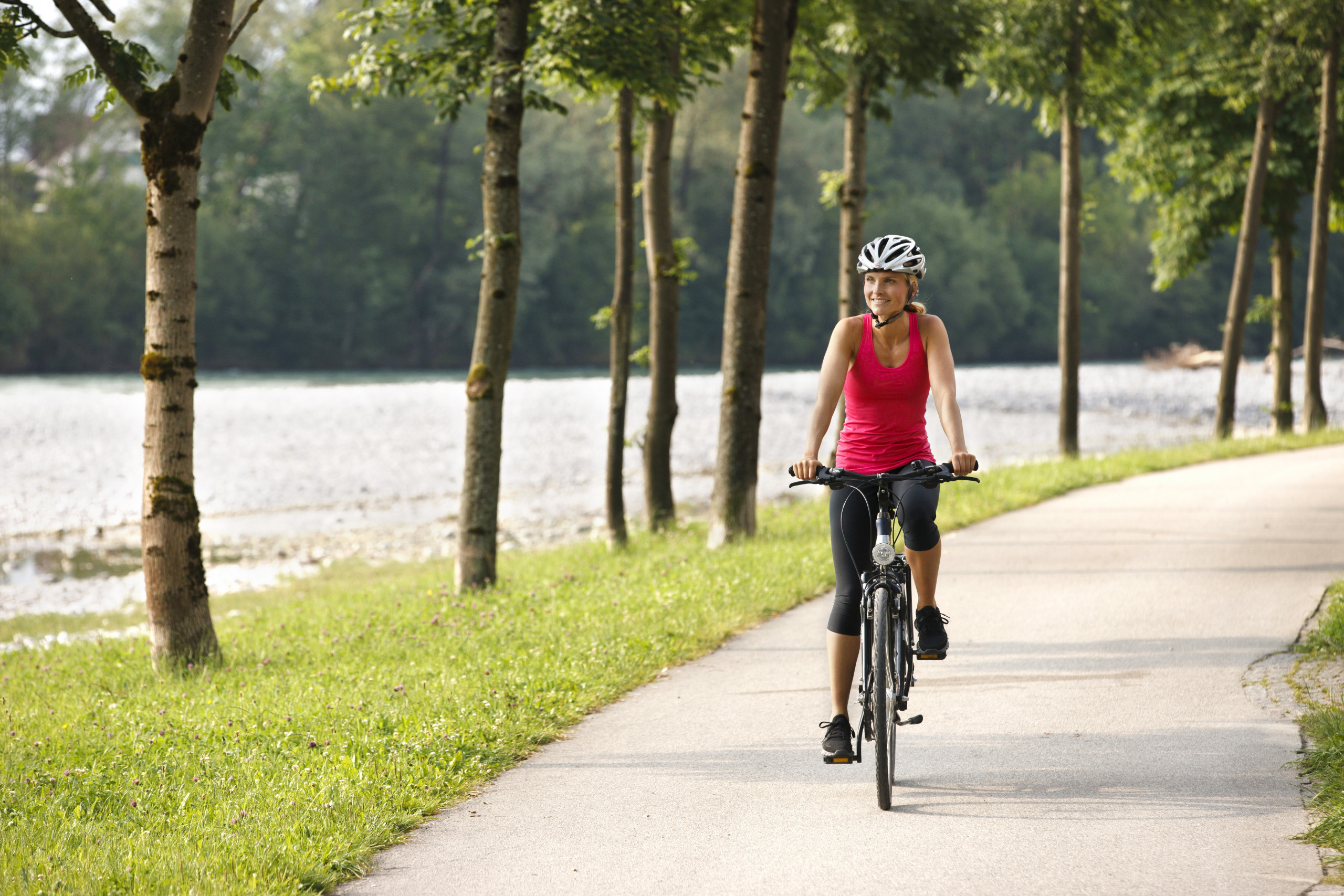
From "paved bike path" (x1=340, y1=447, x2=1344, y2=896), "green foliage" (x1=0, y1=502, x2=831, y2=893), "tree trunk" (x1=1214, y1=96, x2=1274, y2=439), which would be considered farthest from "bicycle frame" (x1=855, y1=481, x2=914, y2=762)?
"tree trunk" (x1=1214, y1=96, x2=1274, y2=439)

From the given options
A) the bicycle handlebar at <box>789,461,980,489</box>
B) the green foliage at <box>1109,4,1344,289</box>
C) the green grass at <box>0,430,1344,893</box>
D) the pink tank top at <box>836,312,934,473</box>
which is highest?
the green foliage at <box>1109,4,1344,289</box>

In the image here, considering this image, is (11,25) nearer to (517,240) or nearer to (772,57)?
(517,240)

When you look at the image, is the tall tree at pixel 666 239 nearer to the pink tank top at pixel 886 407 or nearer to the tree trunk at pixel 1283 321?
the pink tank top at pixel 886 407

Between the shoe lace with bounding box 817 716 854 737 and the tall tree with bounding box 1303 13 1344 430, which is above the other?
the tall tree with bounding box 1303 13 1344 430

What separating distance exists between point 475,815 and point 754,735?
152 cm

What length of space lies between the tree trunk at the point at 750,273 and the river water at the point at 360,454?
2265 millimetres

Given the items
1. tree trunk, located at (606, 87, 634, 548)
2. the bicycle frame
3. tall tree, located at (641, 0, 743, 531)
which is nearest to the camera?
the bicycle frame

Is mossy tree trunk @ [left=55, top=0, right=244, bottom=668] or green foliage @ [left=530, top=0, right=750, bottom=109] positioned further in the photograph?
green foliage @ [left=530, top=0, right=750, bottom=109]

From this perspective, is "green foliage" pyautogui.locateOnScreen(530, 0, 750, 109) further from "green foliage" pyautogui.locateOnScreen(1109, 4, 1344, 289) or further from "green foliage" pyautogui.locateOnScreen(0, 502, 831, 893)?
"green foliage" pyautogui.locateOnScreen(1109, 4, 1344, 289)

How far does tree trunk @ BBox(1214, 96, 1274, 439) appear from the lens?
21562 mm

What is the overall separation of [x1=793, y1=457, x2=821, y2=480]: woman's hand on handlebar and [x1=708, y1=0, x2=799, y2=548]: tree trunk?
6.60m

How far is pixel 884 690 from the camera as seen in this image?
15.5ft

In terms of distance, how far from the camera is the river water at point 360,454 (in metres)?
18.8

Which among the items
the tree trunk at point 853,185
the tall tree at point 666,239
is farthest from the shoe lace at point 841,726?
the tree trunk at point 853,185
